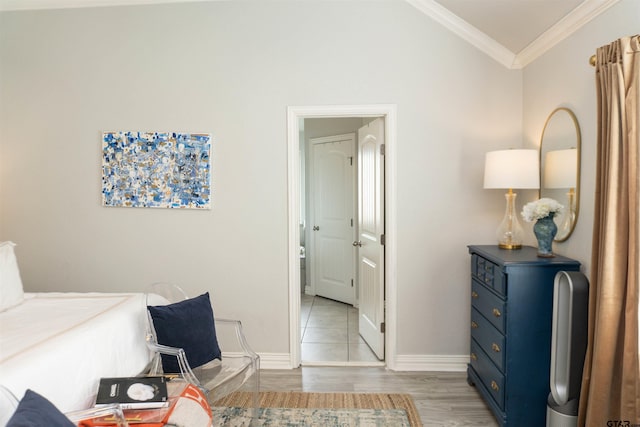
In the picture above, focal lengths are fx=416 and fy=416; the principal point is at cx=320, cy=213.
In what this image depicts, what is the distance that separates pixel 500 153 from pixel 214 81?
2238mm

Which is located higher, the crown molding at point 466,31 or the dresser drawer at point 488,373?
the crown molding at point 466,31

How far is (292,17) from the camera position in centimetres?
329

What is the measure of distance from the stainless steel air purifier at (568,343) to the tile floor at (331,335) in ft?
5.07

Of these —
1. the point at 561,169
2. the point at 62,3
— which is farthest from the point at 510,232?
the point at 62,3

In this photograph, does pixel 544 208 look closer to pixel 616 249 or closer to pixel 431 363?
pixel 616 249

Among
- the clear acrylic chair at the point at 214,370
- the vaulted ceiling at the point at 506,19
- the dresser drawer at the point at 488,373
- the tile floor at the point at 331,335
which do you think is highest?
the vaulted ceiling at the point at 506,19

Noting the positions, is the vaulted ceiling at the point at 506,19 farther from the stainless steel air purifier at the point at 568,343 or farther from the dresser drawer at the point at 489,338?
the dresser drawer at the point at 489,338

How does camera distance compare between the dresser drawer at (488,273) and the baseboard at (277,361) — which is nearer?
the dresser drawer at (488,273)

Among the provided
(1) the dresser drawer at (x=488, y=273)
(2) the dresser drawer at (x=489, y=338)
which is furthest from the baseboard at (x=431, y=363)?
(1) the dresser drawer at (x=488, y=273)

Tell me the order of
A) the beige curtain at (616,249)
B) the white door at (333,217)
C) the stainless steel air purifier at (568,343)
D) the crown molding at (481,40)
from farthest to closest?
the white door at (333,217)
the crown molding at (481,40)
the stainless steel air purifier at (568,343)
the beige curtain at (616,249)

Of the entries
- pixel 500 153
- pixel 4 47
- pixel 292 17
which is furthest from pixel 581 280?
pixel 4 47

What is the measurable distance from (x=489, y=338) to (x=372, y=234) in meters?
1.29

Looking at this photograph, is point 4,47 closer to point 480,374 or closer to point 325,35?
point 325,35

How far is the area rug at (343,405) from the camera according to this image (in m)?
2.62
